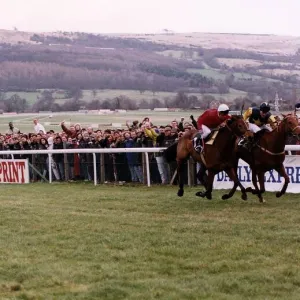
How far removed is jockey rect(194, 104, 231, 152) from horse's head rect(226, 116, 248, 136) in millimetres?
424

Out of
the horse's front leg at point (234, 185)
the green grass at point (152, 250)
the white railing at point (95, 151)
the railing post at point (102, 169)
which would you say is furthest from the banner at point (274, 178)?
the railing post at point (102, 169)

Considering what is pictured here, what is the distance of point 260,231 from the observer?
30.1 feet

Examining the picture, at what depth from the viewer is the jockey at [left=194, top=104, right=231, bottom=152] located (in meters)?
12.8

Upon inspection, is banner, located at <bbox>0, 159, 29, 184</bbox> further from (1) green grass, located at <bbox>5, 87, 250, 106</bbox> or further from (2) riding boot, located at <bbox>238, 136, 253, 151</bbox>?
(1) green grass, located at <bbox>5, 87, 250, 106</bbox>

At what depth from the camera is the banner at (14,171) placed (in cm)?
1959

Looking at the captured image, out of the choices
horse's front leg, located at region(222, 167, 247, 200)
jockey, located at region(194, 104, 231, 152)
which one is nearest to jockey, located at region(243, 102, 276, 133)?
jockey, located at region(194, 104, 231, 152)

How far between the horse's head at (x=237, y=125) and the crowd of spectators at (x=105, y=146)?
2633mm

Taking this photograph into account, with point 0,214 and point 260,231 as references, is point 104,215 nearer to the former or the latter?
point 0,214

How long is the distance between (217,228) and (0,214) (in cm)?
363

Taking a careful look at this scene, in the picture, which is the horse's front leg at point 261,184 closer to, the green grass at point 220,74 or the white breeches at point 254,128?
the white breeches at point 254,128

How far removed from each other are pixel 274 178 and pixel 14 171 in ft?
26.5

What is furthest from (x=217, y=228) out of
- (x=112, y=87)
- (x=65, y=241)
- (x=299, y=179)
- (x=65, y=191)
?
(x=112, y=87)

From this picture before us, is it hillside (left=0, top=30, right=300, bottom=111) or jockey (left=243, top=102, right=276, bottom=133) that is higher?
jockey (left=243, top=102, right=276, bottom=133)

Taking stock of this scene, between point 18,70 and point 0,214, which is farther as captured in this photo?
point 18,70
